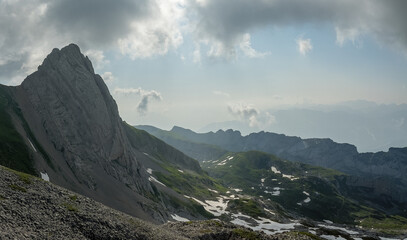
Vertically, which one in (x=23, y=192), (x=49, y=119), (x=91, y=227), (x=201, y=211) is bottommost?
(x=201, y=211)

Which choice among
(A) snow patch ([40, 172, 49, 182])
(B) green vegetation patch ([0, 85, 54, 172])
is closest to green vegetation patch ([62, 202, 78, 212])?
(B) green vegetation patch ([0, 85, 54, 172])

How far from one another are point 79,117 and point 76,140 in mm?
14469

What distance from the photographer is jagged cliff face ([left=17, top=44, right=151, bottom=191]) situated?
13425 centimetres

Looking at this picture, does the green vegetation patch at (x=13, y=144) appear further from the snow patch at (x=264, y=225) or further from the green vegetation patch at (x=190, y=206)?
the snow patch at (x=264, y=225)

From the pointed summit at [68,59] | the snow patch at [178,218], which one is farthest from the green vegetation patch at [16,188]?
the pointed summit at [68,59]

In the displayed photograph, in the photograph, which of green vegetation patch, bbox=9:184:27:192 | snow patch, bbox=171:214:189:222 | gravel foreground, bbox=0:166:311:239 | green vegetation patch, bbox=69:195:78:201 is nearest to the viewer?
gravel foreground, bbox=0:166:311:239

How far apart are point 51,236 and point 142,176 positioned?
12154 cm

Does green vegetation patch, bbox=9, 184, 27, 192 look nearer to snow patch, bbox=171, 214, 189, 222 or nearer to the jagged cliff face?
the jagged cliff face

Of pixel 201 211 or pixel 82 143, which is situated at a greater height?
pixel 82 143

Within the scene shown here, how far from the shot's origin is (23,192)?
47.0 meters

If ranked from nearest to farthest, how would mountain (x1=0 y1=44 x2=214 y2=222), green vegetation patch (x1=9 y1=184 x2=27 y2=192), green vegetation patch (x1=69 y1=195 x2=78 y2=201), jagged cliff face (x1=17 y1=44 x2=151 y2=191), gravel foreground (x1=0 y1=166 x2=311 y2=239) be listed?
gravel foreground (x1=0 y1=166 x2=311 y2=239) < green vegetation patch (x1=9 y1=184 x2=27 y2=192) < green vegetation patch (x1=69 y1=195 x2=78 y2=201) < mountain (x1=0 y1=44 x2=214 y2=222) < jagged cliff face (x1=17 y1=44 x2=151 y2=191)

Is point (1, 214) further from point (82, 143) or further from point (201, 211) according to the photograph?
point (201, 211)

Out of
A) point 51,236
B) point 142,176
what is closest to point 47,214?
point 51,236

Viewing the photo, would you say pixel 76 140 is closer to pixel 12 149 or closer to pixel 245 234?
pixel 12 149
